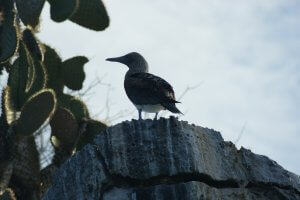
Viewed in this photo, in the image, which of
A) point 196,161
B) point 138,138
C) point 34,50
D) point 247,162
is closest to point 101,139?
point 138,138

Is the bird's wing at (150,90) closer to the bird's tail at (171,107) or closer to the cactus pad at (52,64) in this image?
the bird's tail at (171,107)

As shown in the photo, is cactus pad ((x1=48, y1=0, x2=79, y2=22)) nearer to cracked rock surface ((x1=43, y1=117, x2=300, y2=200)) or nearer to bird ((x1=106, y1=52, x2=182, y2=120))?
bird ((x1=106, y1=52, x2=182, y2=120))

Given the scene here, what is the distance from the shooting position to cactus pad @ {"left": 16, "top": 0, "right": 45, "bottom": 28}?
8.62 meters

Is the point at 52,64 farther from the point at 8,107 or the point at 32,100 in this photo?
the point at 32,100

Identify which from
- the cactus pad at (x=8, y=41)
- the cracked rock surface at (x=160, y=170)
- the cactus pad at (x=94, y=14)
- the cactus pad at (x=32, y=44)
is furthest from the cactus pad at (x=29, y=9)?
the cracked rock surface at (x=160, y=170)

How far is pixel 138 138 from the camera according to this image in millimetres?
5234

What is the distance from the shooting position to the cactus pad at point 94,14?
929 cm

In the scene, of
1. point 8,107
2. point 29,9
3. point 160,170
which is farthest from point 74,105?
point 160,170

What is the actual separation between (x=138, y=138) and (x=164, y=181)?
1.06ft

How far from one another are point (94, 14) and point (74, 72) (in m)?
0.73

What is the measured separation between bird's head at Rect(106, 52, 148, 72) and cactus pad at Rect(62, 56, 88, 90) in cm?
93

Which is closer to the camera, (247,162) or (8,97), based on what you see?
(247,162)

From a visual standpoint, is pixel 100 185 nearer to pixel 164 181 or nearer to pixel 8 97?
pixel 164 181

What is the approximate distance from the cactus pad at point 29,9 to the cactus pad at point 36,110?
85 cm
